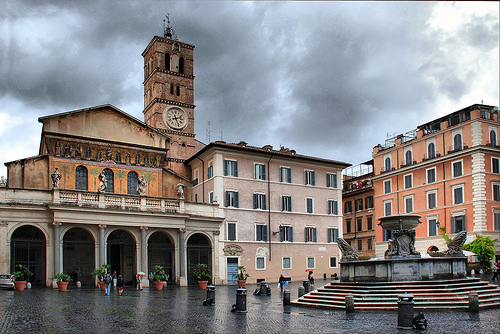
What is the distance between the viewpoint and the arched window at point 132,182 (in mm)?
42469

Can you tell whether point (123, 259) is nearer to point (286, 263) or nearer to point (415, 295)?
point (286, 263)

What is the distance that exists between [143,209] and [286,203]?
13324mm

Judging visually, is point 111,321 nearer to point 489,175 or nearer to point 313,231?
point 313,231

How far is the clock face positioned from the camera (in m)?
57.9

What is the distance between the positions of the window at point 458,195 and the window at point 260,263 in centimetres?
1812

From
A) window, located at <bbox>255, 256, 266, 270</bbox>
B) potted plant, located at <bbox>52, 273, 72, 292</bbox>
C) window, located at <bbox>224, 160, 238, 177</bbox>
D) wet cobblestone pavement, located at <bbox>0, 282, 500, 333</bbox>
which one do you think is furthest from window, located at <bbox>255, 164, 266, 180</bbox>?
wet cobblestone pavement, located at <bbox>0, 282, 500, 333</bbox>

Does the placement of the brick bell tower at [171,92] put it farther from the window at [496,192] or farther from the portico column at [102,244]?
the window at [496,192]

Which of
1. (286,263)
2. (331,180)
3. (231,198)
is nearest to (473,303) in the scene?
(231,198)

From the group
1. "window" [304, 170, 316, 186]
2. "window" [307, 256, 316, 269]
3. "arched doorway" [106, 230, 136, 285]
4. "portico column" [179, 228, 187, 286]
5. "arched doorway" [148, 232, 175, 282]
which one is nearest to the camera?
"portico column" [179, 228, 187, 286]

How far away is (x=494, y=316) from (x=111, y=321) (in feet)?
39.4

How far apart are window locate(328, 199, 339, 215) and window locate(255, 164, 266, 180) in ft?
25.0

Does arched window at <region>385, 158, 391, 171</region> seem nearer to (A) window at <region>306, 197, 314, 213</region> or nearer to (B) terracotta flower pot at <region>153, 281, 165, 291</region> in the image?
(A) window at <region>306, 197, 314, 213</region>

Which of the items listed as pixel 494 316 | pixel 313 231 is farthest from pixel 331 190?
pixel 494 316

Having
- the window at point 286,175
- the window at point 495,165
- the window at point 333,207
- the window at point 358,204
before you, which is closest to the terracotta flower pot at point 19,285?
the window at point 286,175
